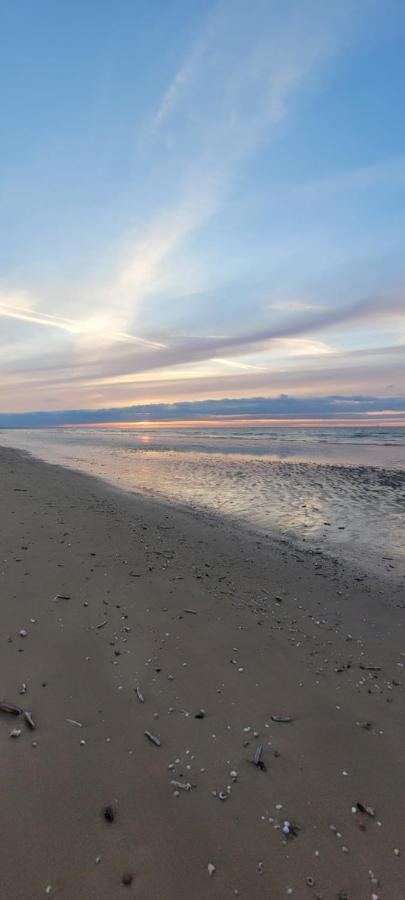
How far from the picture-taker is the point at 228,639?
6.04 m

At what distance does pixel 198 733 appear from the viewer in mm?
4219

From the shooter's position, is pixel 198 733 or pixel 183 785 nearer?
pixel 183 785

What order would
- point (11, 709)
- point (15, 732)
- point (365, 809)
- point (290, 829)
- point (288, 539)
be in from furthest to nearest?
point (288, 539), point (11, 709), point (15, 732), point (365, 809), point (290, 829)

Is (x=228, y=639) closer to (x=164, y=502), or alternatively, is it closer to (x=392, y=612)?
(x=392, y=612)

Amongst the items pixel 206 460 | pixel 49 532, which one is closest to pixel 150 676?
pixel 49 532

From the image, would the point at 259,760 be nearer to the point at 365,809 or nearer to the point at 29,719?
the point at 365,809

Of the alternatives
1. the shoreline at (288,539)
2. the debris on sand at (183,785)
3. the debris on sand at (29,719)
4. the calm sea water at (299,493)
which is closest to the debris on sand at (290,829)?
the debris on sand at (183,785)

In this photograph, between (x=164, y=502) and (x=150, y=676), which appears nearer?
(x=150, y=676)

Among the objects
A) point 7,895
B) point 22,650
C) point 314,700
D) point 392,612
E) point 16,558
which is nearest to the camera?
point 7,895

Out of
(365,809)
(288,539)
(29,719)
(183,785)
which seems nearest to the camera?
(365,809)

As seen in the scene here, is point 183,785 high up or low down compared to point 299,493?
up

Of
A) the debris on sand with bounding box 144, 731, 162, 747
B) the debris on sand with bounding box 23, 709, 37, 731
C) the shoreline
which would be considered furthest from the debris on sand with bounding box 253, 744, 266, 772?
the shoreline

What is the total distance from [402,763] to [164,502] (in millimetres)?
12627

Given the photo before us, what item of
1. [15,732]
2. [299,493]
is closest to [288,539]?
[299,493]
